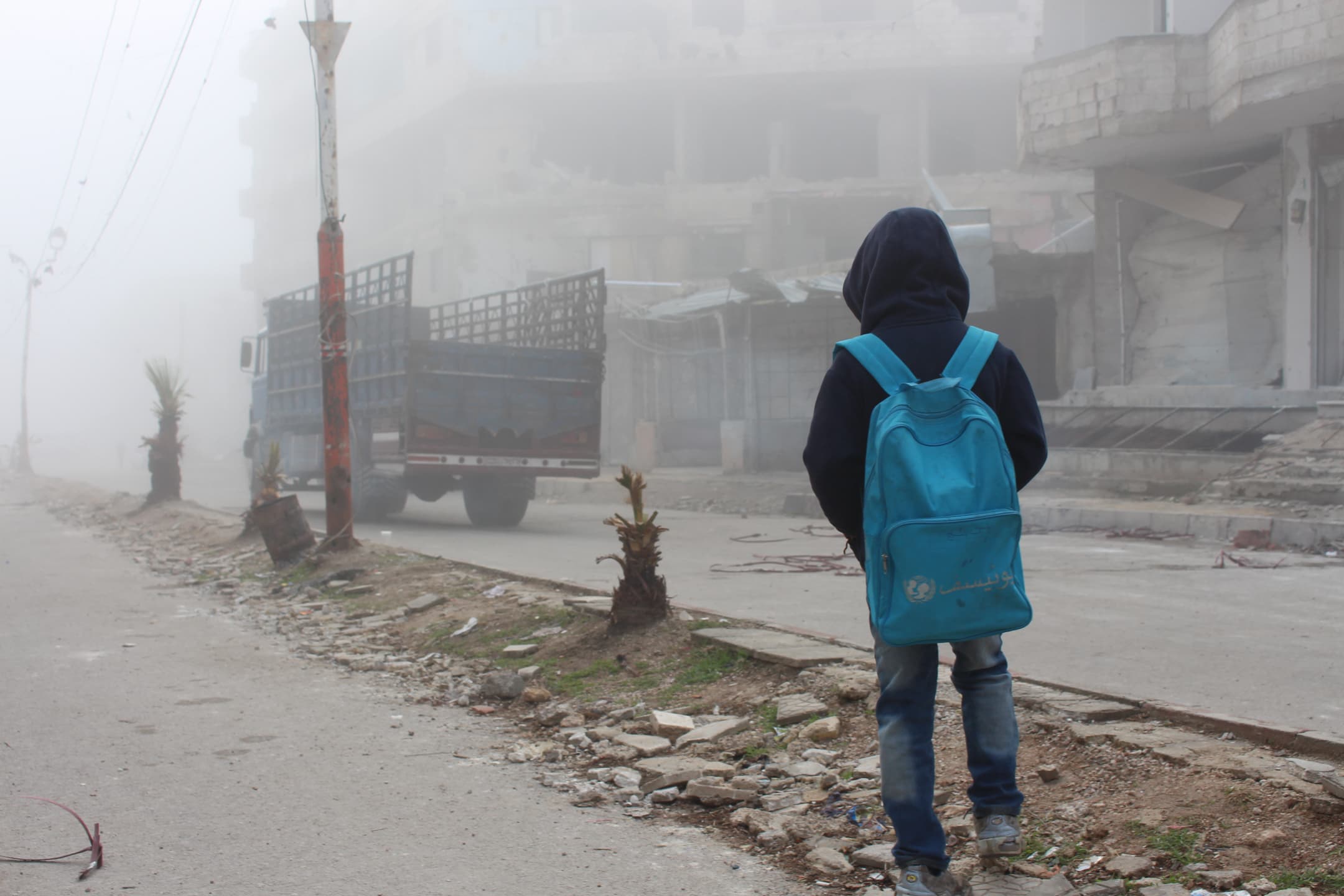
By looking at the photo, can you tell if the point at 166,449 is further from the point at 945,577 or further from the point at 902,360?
the point at 945,577

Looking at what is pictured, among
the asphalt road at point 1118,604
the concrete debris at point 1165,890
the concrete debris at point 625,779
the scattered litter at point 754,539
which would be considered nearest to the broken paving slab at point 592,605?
the asphalt road at point 1118,604

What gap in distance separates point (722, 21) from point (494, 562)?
3356 cm

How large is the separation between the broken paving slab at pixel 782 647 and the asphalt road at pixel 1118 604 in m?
0.77

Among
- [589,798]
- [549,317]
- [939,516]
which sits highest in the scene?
[549,317]

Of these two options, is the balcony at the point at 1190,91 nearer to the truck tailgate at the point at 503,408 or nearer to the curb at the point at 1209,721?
the truck tailgate at the point at 503,408

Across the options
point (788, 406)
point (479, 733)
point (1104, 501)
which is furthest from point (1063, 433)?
point (479, 733)

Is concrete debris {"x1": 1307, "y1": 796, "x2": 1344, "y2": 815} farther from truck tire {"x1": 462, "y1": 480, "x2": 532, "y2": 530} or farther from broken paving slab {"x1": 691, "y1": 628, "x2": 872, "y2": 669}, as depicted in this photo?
truck tire {"x1": 462, "y1": 480, "x2": 532, "y2": 530}

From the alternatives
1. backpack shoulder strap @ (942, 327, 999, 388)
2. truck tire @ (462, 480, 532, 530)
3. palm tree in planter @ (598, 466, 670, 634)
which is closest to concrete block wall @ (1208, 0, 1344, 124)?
truck tire @ (462, 480, 532, 530)

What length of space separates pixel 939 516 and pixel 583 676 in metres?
3.42

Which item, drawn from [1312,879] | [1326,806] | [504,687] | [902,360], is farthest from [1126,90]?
[1312,879]

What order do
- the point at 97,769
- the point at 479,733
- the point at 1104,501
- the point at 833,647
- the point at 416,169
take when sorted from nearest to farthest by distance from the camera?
the point at 97,769 → the point at 479,733 → the point at 833,647 → the point at 1104,501 → the point at 416,169

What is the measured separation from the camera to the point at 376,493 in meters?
15.6

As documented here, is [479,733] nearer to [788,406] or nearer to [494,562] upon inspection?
[494,562]

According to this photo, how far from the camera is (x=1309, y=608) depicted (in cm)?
728
